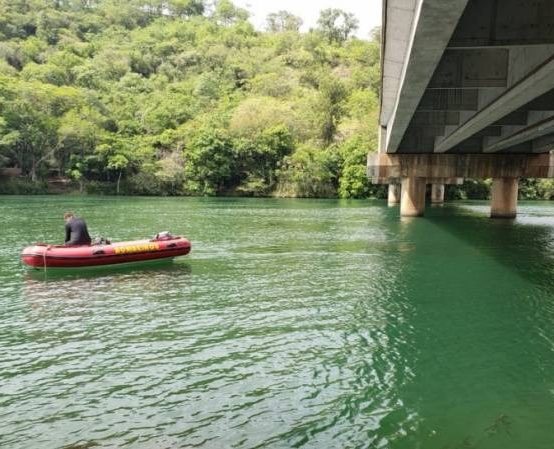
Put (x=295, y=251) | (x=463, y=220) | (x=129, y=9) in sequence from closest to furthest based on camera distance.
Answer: (x=295, y=251)
(x=463, y=220)
(x=129, y=9)

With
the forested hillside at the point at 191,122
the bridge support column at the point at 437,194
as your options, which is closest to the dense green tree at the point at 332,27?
the forested hillside at the point at 191,122

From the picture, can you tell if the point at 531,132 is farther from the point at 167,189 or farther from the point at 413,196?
the point at 167,189

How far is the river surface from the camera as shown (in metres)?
5.97

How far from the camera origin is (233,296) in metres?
12.3

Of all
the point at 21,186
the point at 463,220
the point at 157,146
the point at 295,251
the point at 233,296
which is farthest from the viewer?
the point at 157,146

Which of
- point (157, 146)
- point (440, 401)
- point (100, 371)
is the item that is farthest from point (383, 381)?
point (157, 146)

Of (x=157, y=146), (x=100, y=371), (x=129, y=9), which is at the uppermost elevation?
(x=129, y=9)

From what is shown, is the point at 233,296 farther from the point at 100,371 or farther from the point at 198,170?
the point at 198,170

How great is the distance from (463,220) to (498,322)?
2474 cm

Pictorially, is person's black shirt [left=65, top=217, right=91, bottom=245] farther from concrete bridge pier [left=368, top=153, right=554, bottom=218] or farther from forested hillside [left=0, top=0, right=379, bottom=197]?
forested hillside [left=0, top=0, right=379, bottom=197]

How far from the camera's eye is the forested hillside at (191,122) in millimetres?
66438

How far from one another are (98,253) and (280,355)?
332 inches

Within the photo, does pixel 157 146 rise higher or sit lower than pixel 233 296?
higher

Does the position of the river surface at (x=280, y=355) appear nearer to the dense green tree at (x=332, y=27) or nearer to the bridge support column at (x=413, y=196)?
the bridge support column at (x=413, y=196)
